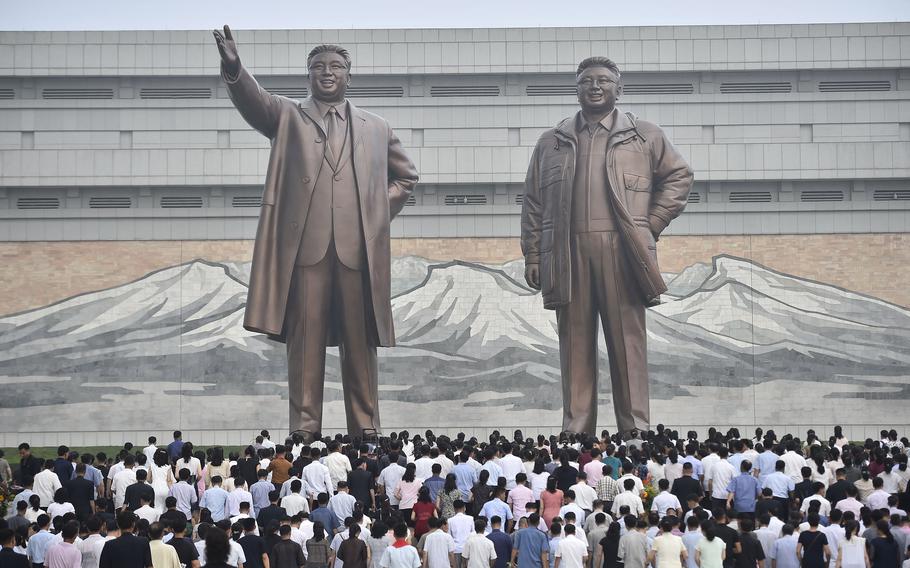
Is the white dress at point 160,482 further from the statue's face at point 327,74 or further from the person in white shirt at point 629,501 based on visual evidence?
the statue's face at point 327,74

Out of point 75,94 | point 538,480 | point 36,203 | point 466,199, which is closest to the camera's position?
point 538,480

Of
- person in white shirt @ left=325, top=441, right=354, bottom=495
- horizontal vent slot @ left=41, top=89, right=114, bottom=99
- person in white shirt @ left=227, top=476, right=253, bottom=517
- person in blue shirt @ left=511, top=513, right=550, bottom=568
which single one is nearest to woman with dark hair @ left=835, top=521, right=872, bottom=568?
person in blue shirt @ left=511, top=513, right=550, bottom=568

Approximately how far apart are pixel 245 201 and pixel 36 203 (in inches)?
173

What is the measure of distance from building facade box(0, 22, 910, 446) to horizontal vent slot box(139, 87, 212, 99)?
0.04m

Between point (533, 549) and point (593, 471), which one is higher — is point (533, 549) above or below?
below

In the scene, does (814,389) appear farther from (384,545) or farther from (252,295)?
(384,545)

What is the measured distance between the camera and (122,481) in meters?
12.2

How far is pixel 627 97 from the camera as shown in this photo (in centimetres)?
2862

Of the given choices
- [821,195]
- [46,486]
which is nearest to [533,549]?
[46,486]

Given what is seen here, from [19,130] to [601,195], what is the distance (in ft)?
53.8

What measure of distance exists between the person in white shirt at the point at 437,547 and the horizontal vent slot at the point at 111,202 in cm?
1918

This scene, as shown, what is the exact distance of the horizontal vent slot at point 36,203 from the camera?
90.6ft

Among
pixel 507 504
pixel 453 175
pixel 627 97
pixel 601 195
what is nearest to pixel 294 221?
pixel 601 195

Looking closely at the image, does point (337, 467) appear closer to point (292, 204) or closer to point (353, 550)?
point (353, 550)
